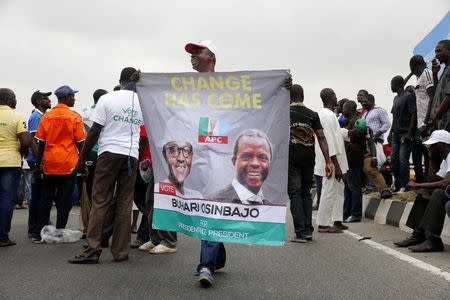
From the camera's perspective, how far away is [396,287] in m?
5.76

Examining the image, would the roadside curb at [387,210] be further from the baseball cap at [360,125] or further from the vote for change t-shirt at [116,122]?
the vote for change t-shirt at [116,122]

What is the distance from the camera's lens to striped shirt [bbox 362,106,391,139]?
521 inches

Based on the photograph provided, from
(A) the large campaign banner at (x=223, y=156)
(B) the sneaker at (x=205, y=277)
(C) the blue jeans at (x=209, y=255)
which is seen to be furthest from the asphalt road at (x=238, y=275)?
(A) the large campaign banner at (x=223, y=156)

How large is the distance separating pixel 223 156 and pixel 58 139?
3.67 meters

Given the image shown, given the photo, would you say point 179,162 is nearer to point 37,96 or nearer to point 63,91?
point 63,91

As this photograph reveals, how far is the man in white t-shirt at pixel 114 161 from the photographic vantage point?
23.3 feet

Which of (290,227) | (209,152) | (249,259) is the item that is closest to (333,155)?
(290,227)

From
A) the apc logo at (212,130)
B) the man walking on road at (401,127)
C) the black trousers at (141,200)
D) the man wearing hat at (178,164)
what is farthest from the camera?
the man walking on road at (401,127)

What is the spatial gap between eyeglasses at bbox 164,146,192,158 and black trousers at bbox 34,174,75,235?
3.31 metres

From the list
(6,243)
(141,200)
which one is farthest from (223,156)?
(6,243)

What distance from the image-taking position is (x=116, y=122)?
23.6 feet

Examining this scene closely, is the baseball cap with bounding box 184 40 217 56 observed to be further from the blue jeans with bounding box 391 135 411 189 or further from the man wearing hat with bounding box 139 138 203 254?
the blue jeans with bounding box 391 135 411 189

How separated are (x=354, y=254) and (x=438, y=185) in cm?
118

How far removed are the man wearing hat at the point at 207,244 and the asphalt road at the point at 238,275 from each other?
114 millimetres
